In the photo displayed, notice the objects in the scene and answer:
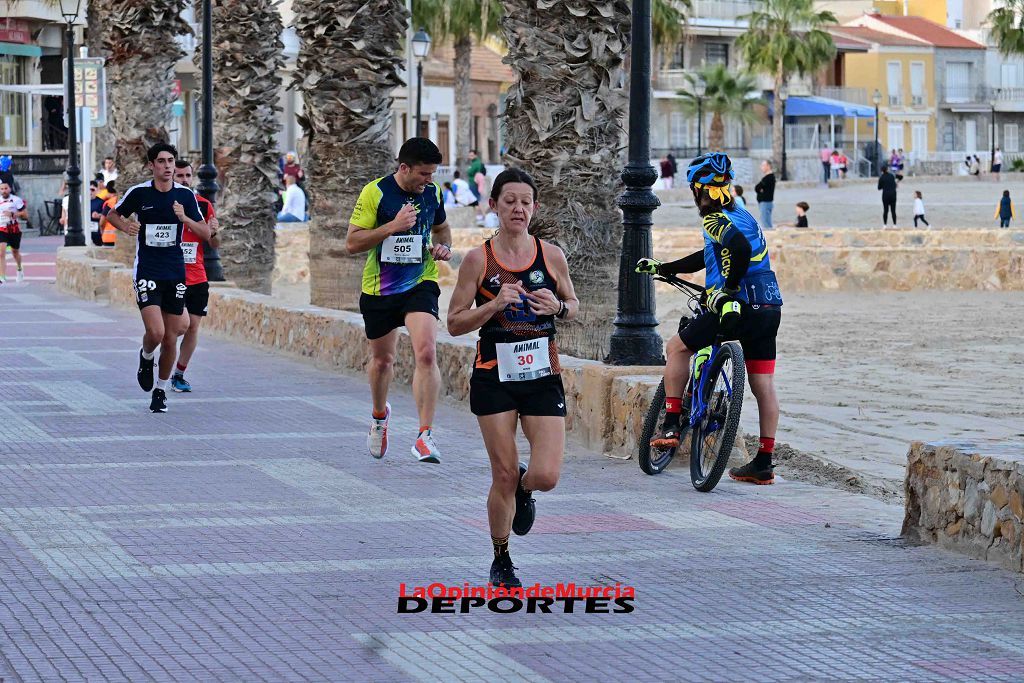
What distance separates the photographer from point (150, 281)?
12.7 m

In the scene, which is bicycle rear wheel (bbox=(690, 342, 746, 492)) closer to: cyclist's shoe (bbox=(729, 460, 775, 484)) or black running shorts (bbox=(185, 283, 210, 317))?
cyclist's shoe (bbox=(729, 460, 775, 484))

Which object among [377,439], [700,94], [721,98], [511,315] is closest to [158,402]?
[377,439]

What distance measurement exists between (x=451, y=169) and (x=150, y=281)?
52072mm

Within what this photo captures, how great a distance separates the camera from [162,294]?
1278 centimetres

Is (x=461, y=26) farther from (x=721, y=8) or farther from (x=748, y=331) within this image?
(x=748, y=331)

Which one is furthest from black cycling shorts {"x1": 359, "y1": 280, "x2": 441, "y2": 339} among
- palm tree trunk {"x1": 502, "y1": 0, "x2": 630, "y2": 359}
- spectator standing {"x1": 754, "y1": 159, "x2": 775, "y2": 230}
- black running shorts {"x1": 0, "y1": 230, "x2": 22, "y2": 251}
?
spectator standing {"x1": 754, "y1": 159, "x2": 775, "y2": 230}

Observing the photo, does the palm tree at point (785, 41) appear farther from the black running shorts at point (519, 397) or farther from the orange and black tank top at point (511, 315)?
the black running shorts at point (519, 397)

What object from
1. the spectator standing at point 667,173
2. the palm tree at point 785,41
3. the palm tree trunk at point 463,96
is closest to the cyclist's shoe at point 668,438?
the spectator standing at point 667,173

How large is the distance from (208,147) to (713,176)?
12.8m

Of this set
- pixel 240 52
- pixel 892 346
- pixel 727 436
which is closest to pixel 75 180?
pixel 240 52

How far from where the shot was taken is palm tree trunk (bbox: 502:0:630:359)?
12719 millimetres

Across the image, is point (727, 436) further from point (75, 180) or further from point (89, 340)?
point (75, 180)

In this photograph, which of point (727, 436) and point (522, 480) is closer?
point (522, 480)

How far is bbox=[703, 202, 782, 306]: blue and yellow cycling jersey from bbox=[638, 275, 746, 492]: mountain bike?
15cm
